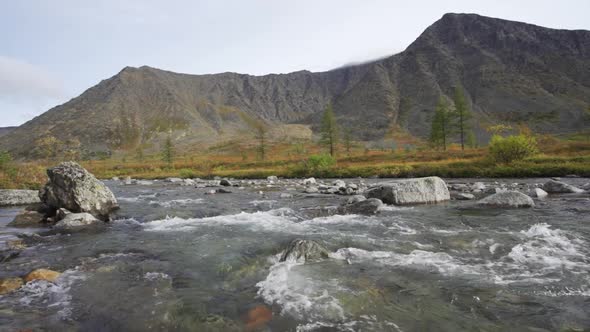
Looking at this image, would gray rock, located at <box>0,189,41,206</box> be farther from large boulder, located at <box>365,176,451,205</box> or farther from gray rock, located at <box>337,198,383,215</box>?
large boulder, located at <box>365,176,451,205</box>

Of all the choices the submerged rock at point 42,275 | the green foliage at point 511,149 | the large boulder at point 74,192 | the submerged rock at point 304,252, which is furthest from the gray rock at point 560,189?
the large boulder at point 74,192

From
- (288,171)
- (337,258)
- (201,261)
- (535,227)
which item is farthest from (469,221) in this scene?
(288,171)

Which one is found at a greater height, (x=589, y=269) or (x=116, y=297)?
(x=116, y=297)

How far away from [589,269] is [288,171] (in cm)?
4589

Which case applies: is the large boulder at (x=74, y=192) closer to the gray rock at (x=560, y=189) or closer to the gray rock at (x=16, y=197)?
the gray rock at (x=16, y=197)

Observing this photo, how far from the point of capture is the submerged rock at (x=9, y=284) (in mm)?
7723

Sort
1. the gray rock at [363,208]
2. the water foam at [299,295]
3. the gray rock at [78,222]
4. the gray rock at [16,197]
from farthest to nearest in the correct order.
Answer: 1. the gray rock at [16,197]
2. the gray rock at [363,208]
3. the gray rock at [78,222]
4. the water foam at [299,295]

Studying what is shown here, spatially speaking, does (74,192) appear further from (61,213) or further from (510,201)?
(510,201)

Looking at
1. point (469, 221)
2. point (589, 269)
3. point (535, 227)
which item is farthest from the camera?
point (469, 221)

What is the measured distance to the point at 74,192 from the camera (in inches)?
668

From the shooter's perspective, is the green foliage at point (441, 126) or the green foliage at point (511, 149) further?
the green foliage at point (441, 126)

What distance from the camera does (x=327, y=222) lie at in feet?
48.9

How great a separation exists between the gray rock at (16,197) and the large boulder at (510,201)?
30.4 meters

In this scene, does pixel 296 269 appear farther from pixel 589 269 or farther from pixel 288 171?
pixel 288 171
